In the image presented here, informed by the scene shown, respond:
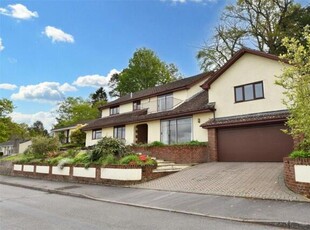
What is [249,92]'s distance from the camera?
16828mm

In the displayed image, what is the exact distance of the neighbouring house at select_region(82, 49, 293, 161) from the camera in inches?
602

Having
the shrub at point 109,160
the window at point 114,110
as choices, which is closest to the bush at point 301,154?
the shrub at point 109,160

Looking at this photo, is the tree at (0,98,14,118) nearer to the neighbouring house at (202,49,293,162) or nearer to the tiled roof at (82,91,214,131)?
the tiled roof at (82,91,214,131)

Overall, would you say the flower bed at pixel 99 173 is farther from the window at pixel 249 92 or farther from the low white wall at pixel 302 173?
the window at pixel 249 92

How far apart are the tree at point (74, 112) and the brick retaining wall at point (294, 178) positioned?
149ft

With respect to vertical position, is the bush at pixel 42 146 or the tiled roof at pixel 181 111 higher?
the tiled roof at pixel 181 111

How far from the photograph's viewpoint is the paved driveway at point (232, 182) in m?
9.19

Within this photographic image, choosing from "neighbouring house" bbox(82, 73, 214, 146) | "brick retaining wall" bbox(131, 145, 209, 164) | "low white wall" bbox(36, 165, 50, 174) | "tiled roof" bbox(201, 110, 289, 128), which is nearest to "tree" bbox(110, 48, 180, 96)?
"neighbouring house" bbox(82, 73, 214, 146)

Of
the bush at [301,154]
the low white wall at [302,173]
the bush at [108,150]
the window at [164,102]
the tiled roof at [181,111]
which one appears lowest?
the low white wall at [302,173]

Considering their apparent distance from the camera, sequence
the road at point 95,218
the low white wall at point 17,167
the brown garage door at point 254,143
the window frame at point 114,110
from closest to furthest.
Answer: the road at point 95,218 → the brown garage door at point 254,143 → the low white wall at point 17,167 → the window frame at point 114,110

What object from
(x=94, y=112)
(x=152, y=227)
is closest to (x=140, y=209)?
(x=152, y=227)

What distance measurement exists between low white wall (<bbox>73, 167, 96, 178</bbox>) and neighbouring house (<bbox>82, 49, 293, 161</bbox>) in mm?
7139

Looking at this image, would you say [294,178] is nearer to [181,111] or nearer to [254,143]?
[254,143]

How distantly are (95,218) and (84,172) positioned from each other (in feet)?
28.3
